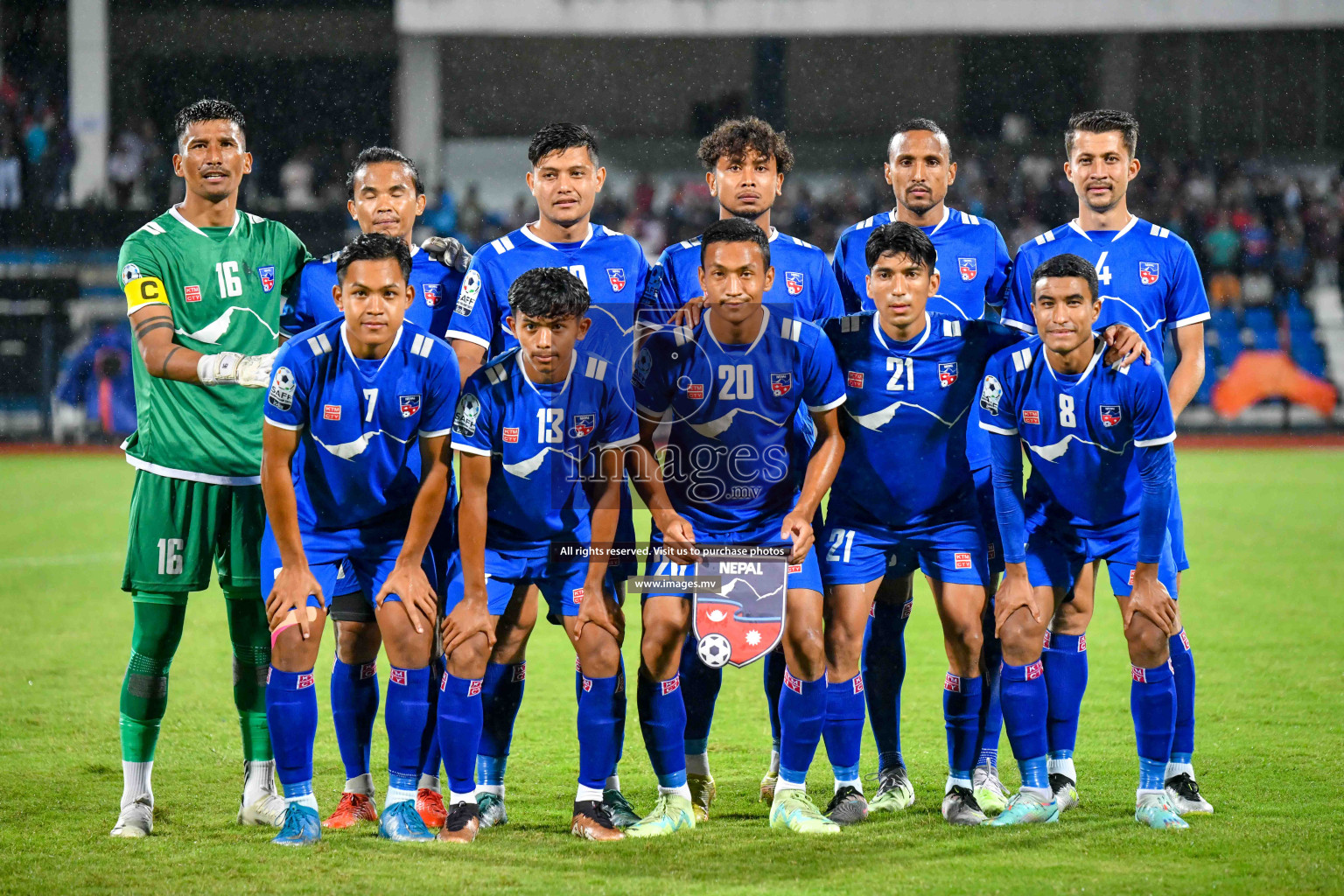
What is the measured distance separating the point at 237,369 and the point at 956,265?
98.2 inches

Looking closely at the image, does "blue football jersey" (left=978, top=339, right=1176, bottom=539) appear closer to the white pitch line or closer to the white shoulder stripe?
the white shoulder stripe

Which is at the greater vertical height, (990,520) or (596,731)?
(990,520)

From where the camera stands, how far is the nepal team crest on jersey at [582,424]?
432 cm

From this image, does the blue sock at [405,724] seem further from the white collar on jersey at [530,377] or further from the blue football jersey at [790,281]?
the blue football jersey at [790,281]

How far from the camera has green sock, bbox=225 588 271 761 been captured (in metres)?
4.57

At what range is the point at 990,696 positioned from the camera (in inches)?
185

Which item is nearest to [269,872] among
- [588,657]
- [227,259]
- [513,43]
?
[588,657]

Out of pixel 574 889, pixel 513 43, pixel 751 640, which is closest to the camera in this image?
pixel 574 889

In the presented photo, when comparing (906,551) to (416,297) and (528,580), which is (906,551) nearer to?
(528,580)

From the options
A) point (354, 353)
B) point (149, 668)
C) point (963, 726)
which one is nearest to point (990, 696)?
point (963, 726)

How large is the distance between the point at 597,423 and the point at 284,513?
102 cm

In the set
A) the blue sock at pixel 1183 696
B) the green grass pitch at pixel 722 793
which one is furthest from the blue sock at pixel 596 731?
the blue sock at pixel 1183 696

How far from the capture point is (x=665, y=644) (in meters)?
4.29

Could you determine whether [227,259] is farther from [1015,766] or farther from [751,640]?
[1015,766]
